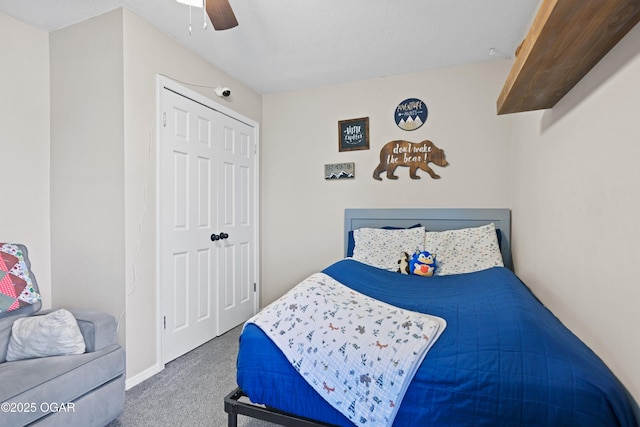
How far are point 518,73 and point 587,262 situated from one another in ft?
2.64

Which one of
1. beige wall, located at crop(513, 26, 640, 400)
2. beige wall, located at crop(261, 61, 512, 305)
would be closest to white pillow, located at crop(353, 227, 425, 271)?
beige wall, located at crop(261, 61, 512, 305)

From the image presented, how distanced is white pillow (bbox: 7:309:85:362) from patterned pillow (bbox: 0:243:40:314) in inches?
7.0

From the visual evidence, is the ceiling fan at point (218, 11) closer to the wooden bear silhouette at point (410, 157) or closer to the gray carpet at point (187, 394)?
the wooden bear silhouette at point (410, 157)

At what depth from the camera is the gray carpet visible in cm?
169

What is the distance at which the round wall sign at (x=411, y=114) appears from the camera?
291 centimetres

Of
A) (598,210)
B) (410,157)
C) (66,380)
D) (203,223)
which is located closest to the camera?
(598,210)

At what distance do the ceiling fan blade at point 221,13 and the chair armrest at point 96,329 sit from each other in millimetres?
1662

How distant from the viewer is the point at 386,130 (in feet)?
9.99

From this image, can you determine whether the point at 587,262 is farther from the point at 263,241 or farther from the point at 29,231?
the point at 29,231

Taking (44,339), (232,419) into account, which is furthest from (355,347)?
(44,339)

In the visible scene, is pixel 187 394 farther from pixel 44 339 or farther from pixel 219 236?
pixel 219 236

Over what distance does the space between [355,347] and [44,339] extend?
1521 millimetres

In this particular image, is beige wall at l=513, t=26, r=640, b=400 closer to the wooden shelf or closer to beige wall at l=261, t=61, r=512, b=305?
the wooden shelf

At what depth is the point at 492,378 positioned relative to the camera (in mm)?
957
